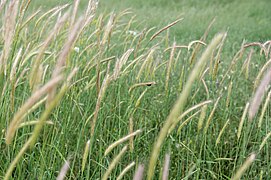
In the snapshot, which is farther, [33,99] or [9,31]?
[9,31]

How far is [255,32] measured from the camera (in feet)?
17.6

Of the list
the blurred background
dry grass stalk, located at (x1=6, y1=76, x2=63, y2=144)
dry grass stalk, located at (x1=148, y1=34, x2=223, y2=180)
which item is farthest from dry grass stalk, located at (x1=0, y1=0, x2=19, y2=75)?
the blurred background

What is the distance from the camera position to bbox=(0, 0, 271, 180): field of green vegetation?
884mm

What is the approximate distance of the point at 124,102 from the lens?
6.18 ft

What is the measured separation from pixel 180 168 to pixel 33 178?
0.44m

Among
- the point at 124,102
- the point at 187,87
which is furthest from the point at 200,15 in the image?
the point at 187,87

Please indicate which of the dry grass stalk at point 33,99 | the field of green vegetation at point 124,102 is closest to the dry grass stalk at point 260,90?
the field of green vegetation at point 124,102

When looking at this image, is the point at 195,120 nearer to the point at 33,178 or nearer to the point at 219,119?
the point at 219,119

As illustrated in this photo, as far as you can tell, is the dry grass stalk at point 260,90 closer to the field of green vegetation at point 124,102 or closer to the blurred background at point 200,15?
the field of green vegetation at point 124,102

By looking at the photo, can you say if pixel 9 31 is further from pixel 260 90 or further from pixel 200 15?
pixel 200 15

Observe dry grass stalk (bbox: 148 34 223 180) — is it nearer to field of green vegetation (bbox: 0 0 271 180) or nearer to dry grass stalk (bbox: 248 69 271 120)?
field of green vegetation (bbox: 0 0 271 180)

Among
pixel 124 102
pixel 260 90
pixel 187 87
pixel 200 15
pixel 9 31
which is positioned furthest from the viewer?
pixel 200 15

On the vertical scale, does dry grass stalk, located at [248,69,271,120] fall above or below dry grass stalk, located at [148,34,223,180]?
below

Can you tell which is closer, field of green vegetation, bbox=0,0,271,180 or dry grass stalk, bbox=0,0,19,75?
field of green vegetation, bbox=0,0,271,180
